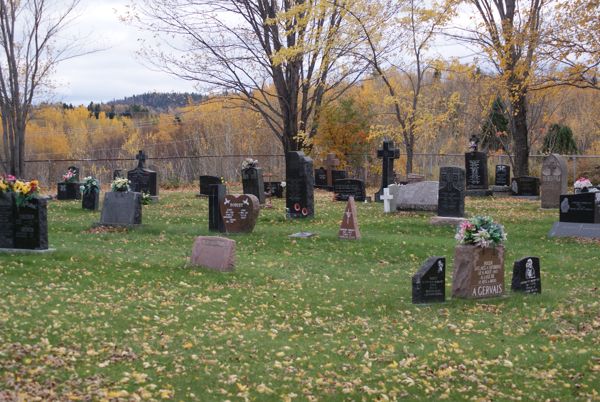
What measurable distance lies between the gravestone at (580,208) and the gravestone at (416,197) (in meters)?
4.90

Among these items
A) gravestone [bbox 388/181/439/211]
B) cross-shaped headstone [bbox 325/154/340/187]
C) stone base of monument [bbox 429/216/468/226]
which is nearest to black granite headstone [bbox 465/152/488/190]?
cross-shaped headstone [bbox 325/154/340/187]

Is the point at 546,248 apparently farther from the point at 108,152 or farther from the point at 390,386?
the point at 108,152

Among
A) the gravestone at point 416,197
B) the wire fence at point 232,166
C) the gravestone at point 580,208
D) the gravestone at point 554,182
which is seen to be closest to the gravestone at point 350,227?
the gravestone at point 580,208

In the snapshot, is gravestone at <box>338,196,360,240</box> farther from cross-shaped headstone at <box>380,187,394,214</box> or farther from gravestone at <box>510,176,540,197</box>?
gravestone at <box>510,176,540,197</box>

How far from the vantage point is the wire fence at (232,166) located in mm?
38500

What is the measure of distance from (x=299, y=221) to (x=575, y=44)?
28.3 feet

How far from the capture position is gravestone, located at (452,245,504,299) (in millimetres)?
→ 11859

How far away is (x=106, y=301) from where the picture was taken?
1109cm

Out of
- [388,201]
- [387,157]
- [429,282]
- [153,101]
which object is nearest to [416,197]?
[388,201]

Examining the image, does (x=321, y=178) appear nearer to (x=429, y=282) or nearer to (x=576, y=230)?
(x=576, y=230)

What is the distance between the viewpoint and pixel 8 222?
14.4 metres

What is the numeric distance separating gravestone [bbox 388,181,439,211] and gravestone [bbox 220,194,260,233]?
6343mm

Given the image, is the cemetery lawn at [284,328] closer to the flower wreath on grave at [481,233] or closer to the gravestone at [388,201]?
the flower wreath on grave at [481,233]

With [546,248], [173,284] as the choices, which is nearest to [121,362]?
[173,284]
